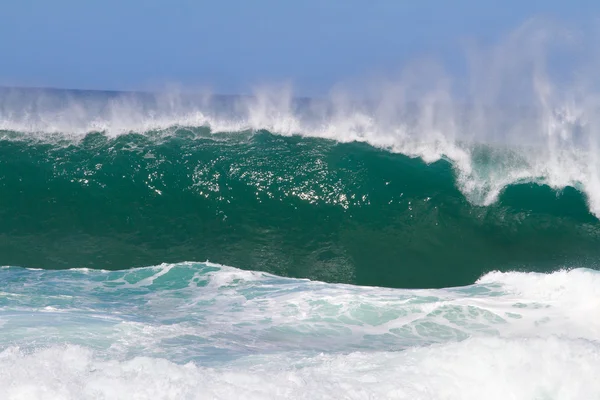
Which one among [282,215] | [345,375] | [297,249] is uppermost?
[282,215]

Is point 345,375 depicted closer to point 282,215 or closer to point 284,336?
point 284,336

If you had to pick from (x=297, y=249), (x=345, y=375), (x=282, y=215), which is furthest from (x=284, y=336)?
(x=282, y=215)

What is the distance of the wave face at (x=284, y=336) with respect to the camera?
6203mm

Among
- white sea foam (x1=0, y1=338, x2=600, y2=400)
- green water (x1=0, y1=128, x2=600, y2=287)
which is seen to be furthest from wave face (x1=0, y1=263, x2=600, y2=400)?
green water (x1=0, y1=128, x2=600, y2=287)

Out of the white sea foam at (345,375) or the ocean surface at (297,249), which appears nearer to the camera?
the white sea foam at (345,375)

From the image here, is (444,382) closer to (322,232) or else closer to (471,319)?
(471,319)

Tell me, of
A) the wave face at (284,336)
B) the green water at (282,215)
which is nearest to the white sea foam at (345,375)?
the wave face at (284,336)

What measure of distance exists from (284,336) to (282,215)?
16.8 ft

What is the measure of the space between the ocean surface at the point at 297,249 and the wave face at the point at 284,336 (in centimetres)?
3

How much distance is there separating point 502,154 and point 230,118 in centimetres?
622

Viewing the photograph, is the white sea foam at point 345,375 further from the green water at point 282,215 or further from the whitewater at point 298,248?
the green water at point 282,215

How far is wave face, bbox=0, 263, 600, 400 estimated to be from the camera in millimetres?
6203

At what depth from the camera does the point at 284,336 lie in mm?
8375

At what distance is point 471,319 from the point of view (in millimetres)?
9180
